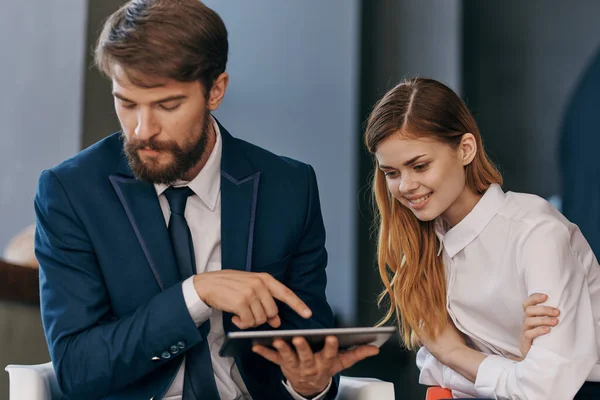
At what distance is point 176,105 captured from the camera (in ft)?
5.68

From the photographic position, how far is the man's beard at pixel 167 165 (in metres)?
1.71

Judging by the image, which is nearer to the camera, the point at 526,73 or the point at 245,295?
→ the point at 245,295

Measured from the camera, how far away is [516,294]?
181cm

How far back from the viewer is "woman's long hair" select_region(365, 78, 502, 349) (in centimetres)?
195

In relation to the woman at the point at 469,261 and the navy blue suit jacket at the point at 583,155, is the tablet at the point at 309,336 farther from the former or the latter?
the navy blue suit jacket at the point at 583,155

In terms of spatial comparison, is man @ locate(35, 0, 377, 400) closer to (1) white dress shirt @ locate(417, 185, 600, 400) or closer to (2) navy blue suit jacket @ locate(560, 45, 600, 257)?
(1) white dress shirt @ locate(417, 185, 600, 400)

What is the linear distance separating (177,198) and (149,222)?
88 mm

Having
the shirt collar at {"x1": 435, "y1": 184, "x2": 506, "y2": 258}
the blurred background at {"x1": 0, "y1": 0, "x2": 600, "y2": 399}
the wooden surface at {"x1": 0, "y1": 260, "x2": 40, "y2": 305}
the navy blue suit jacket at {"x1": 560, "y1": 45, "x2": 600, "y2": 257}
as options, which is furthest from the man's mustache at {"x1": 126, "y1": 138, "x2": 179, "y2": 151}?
the navy blue suit jacket at {"x1": 560, "y1": 45, "x2": 600, "y2": 257}

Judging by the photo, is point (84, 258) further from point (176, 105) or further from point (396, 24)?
point (396, 24)

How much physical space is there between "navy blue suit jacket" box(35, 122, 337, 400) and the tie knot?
0.14ft

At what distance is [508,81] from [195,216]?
93.7 inches

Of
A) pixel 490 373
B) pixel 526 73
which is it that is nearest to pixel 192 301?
pixel 490 373

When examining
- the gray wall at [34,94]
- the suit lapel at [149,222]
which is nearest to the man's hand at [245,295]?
the suit lapel at [149,222]

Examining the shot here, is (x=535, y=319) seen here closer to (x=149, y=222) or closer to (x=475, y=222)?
(x=475, y=222)
